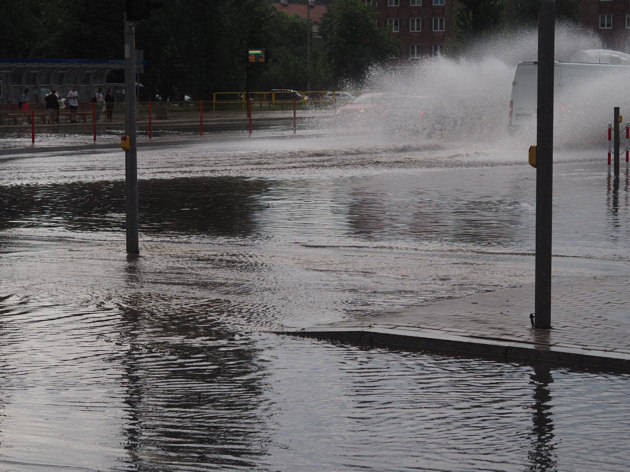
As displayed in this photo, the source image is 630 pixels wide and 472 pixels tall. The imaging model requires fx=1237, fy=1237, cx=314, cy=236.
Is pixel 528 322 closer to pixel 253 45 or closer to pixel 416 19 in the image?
pixel 253 45

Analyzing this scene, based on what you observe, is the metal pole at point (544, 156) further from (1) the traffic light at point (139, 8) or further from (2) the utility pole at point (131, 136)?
(2) the utility pole at point (131, 136)

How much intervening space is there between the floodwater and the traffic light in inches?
99.5

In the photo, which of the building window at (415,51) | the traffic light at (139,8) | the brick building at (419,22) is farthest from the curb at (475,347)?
the building window at (415,51)

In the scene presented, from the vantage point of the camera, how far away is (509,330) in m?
8.62

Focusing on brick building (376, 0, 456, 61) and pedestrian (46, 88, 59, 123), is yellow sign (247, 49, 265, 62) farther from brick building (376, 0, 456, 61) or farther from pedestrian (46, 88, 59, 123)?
brick building (376, 0, 456, 61)

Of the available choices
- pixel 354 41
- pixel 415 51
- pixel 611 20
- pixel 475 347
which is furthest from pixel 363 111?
pixel 415 51

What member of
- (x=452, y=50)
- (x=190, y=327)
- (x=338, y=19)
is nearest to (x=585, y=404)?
A: (x=190, y=327)

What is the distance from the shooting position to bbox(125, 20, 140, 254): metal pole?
13.2m

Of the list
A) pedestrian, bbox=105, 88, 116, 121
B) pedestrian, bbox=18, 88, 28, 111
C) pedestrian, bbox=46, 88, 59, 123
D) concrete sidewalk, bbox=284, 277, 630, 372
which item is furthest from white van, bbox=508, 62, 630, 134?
pedestrian, bbox=105, 88, 116, 121

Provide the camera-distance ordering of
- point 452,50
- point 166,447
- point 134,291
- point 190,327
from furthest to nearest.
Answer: point 452,50 → point 134,291 → point 190,327 → point 166,447

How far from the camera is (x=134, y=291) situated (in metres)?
10.9

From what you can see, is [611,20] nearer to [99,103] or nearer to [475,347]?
[99,103]

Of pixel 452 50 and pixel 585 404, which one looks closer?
pixel 585 404

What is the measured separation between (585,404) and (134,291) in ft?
16.9
